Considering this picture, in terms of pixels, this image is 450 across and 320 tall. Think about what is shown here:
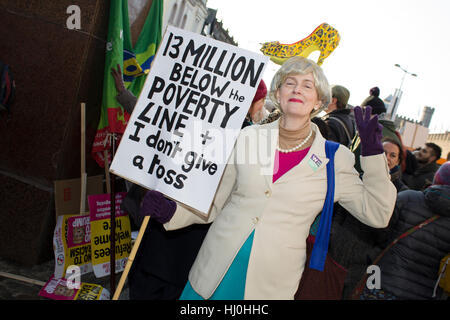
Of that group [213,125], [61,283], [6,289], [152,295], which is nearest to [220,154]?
[213,125]

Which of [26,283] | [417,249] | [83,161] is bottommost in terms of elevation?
[26,283]

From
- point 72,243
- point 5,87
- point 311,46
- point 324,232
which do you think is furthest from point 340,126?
point 5,87

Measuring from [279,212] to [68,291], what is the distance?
2.33m

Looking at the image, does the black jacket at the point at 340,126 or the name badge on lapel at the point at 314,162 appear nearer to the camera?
the name badge on lapel at the point at 314,162

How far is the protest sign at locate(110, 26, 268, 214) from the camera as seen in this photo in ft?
6.62

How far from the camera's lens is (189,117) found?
2084 mm

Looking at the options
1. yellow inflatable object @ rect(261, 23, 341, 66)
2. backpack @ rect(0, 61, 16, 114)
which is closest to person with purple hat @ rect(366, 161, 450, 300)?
yellow inflatable object @ rect(261, 23, 341, 66)

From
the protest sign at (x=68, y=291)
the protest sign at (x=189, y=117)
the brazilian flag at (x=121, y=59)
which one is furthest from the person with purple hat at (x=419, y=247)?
the brazilian flag at (x=121, y=59)

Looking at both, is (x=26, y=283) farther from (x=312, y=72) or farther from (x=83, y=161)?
(x=312, y=72)

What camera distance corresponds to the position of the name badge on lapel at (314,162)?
6.41 feet

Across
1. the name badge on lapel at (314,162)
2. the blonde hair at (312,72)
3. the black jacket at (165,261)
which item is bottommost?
the black jacket at (165,261)

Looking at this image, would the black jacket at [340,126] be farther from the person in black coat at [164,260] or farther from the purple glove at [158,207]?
the purple glove at [158,207]

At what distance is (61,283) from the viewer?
10.8 ft

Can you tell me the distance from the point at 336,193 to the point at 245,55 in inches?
37.2
